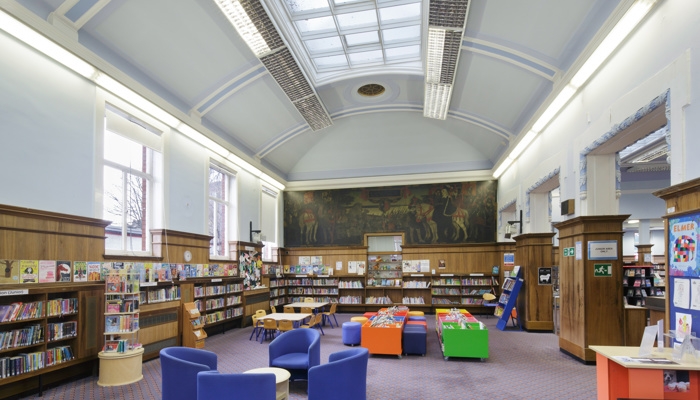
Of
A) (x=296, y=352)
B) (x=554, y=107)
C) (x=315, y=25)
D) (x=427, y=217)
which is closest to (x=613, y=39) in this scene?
(x=554, y=107)

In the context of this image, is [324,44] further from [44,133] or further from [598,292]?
[598,292]

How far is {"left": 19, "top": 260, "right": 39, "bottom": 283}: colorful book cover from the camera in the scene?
5.52 meters

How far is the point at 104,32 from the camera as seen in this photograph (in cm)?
670

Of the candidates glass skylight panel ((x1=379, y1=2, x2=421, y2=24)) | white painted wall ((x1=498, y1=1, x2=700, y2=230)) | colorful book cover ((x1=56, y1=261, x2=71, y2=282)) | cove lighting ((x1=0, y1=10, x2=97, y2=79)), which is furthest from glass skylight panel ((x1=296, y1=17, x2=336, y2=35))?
colorful book cover ((x1=56, y1=261, x2=71, y2=282))

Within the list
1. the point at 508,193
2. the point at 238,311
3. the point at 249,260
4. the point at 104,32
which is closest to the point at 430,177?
the point at 508,193

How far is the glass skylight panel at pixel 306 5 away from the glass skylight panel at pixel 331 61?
193 centimetres

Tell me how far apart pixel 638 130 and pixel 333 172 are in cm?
1117

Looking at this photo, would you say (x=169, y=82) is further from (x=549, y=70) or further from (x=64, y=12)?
(x=549, y=70)

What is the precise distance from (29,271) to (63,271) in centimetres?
55

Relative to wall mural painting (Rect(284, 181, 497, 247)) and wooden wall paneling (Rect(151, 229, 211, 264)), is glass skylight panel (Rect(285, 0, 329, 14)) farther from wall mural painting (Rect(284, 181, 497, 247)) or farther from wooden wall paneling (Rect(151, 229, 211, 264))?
wall mural painting (Rect(284, 181, 497, 247))

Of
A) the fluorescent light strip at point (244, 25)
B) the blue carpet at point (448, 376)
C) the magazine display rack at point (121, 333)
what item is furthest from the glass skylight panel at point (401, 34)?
the magazine display rack at point (121, 333)

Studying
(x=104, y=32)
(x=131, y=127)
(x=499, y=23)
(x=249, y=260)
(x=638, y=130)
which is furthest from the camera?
(x=249, y=260)

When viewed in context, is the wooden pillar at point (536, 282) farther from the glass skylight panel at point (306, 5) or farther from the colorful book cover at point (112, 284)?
the colorful book cover at point (112, 284)

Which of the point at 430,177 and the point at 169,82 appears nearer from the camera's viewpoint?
the point at 169,82
